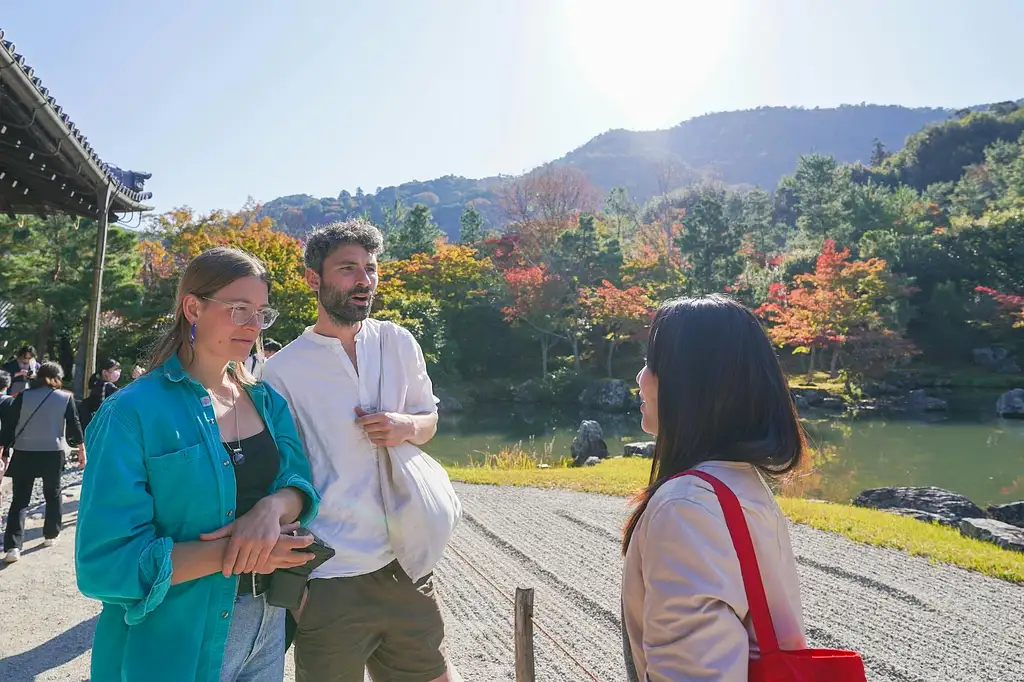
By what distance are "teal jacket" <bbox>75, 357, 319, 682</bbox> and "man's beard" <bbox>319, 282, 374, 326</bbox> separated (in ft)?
1.61

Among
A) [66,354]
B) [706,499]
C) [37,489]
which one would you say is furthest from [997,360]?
[66,354]

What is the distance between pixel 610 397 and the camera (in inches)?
750

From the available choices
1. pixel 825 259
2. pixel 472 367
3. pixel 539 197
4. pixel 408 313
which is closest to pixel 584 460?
pixel 408 313

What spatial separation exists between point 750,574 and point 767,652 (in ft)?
0.35

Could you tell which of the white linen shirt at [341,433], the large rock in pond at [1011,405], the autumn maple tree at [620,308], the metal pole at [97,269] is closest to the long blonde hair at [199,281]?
the white linen shirt at [341,433]

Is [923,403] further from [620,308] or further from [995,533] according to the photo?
[995,533]

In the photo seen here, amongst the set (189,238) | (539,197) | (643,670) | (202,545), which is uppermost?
(539,197)

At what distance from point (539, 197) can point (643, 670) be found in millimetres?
35002

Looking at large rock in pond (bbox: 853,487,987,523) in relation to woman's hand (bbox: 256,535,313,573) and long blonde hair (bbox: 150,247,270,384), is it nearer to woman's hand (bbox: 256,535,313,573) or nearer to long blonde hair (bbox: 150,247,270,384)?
woman's hand (bbox: 256,535,313,573)

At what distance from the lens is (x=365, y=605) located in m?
1.60

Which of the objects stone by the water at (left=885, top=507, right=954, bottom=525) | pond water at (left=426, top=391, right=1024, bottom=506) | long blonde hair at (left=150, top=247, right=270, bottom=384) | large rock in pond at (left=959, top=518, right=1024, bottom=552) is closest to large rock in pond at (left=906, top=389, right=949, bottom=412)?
pond water at (left=426, top=391, right=1024, bottom=506)

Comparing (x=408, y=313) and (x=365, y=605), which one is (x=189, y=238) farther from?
(x=365, y=605)

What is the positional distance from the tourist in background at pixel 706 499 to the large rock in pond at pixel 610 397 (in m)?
17.9

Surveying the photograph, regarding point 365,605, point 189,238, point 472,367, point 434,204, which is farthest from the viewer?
point 434,204
